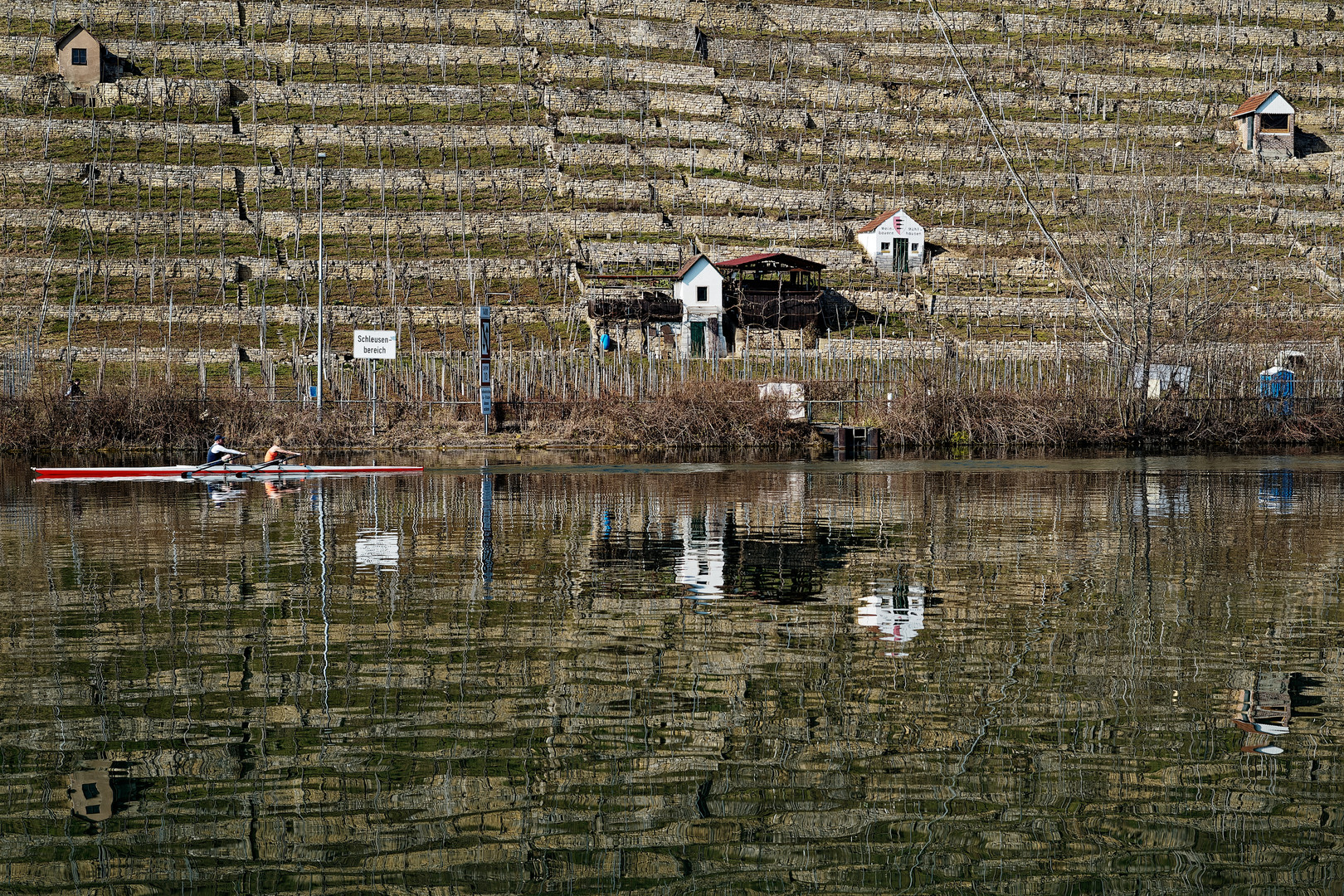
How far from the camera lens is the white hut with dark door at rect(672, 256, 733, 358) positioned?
7238cm

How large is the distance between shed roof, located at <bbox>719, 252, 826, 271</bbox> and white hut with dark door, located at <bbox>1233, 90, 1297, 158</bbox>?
4310cm

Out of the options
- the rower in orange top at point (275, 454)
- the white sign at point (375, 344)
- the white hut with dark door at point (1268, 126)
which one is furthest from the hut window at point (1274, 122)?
the rower in orange top at point (275, 454)

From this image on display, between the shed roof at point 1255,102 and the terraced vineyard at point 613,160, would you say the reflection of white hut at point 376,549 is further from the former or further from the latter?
the shed roof at point 1255,102

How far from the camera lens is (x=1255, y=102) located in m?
98.1

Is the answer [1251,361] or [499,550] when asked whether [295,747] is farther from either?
[1251,361]

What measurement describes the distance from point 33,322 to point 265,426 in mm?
25885

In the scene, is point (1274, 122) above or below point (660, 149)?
above

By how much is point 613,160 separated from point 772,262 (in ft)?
61.7

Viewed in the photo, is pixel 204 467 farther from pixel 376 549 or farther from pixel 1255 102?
pixel 1255 102

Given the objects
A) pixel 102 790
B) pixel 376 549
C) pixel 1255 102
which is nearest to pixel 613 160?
pixel 1255 102

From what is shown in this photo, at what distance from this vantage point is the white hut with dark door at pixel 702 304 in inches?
2849

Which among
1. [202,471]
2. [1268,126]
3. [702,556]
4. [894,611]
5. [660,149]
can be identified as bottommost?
[894,611]

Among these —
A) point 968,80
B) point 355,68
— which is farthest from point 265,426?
point 968,80

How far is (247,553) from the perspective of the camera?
19.1m
